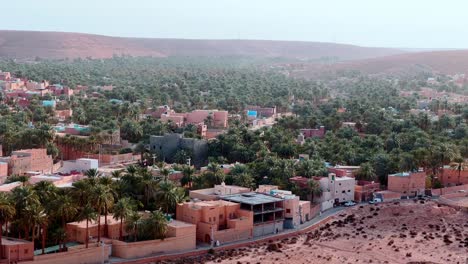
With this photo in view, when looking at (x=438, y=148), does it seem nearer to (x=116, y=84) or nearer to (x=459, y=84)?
(x=116, y=84)

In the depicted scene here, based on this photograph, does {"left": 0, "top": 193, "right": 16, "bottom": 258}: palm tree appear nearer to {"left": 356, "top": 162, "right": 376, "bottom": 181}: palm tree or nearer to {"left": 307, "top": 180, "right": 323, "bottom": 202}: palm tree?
{"left": 307, "top": 180, "right": 323, "bottom": 202}: palm tree

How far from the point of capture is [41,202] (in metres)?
36.9

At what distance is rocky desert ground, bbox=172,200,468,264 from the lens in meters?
39.7

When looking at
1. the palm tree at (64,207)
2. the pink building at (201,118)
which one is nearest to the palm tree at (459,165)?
the palm tree at (64,207)

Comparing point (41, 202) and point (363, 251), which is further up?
point (41, 202)

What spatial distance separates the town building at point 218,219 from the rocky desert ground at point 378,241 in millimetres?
1148

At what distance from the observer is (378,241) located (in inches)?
1708

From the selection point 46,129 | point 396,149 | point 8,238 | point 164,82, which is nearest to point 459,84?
point 164,82

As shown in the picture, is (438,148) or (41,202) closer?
(41,202)

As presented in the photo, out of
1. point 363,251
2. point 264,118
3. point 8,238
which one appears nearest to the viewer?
point 8,238

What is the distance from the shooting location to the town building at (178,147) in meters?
61.3

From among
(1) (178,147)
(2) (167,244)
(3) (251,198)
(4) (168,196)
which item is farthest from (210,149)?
(2) (167,244)

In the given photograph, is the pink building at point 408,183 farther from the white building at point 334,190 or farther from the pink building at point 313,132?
the pink building at point 313,132

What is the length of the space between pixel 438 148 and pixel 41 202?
30.2 meters
